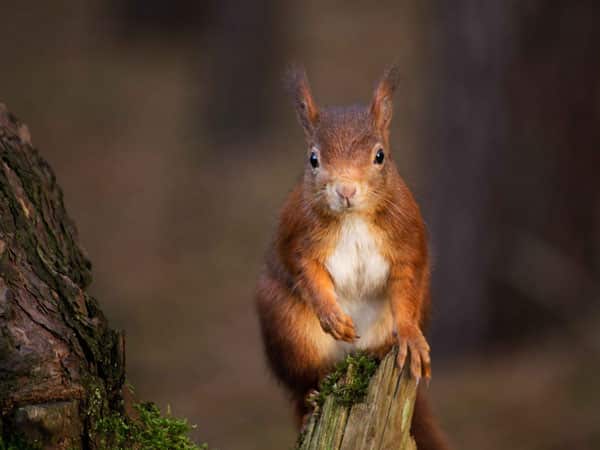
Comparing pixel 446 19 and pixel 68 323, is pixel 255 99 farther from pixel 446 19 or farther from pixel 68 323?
pixel 68 323

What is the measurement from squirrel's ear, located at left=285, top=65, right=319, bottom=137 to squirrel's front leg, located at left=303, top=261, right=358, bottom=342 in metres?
0.39

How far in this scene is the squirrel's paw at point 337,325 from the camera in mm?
2650

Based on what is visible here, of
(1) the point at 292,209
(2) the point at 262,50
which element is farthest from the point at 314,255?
(2) the point at 262,50

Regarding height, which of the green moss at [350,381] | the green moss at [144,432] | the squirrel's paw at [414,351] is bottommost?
the green moss at [144,432]

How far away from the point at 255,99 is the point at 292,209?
26.3 feet

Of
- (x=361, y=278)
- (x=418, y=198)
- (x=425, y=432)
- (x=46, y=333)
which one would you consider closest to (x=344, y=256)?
(x=361, y=278)

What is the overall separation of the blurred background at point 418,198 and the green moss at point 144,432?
7.47 ft

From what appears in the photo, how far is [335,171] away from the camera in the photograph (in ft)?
8.49

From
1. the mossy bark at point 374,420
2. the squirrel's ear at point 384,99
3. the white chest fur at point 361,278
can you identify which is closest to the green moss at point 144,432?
the mossy bark at point 374,420

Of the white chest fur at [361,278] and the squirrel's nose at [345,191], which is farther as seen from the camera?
the white chest fur at [361,278]

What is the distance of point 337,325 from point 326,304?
0.08m

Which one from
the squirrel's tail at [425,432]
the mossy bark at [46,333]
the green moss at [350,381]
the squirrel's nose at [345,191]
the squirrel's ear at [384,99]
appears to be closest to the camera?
the mossy bark at [46,333]

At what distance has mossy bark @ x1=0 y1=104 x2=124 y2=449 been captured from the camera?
6.73ft

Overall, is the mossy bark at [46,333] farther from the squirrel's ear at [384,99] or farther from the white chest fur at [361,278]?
the squirrel's ear at [384,99]
